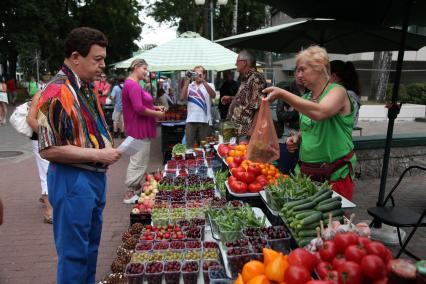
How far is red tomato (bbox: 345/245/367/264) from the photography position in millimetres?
1688

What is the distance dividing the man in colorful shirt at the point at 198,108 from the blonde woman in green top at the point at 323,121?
501 cm

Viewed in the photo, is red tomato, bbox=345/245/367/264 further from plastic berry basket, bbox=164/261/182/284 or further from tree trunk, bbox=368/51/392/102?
tree trunk, bbox=368/51/392/102

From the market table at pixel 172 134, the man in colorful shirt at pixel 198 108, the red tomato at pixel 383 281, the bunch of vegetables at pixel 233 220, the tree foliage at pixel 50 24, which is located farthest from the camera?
the tree foliage at pixel 50 24

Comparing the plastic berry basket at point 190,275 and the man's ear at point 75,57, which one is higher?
the man's ear at point 75,57

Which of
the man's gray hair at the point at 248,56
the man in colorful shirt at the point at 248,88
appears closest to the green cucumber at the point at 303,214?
the man in colorful shirt at the point at 248,88

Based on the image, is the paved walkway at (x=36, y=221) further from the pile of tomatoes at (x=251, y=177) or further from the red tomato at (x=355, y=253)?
the red tomato at (x=355, y=253)

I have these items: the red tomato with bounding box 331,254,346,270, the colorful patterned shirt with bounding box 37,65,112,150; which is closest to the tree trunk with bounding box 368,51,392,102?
the colorful patterned shirt with bounding box 37,65,112,150

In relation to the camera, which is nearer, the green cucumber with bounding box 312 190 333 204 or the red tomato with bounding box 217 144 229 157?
the green cucumber with bounding box 312 190 333 204

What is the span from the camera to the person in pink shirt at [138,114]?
578cm

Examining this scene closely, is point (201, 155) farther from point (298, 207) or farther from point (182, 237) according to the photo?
point (298, 207)

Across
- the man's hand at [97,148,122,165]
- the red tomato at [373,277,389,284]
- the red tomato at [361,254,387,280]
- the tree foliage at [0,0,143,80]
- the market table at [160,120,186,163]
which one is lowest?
the market table at [160,120,186,163]

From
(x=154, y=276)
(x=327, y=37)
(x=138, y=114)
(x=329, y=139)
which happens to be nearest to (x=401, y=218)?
(x=329, y=139)

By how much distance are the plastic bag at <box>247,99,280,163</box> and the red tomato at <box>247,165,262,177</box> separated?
100 mm

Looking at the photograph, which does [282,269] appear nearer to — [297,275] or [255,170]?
[297,275]
